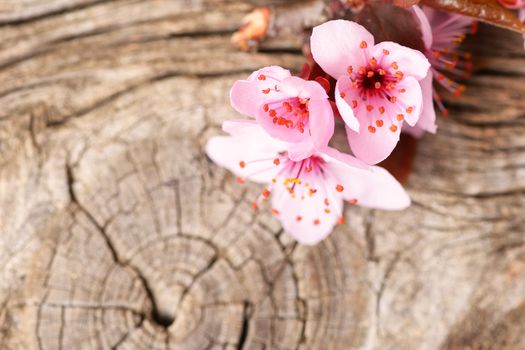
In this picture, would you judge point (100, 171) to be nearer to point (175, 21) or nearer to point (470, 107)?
point (175, 21)

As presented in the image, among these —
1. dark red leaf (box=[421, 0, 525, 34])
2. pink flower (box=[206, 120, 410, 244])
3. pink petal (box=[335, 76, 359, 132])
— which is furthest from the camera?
pink flower (box=[206, 120, 410, 244])

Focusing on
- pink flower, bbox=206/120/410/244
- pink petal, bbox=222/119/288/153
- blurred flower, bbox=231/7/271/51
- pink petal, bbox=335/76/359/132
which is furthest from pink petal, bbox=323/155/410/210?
blurred flower, bbox=231/7/271/51

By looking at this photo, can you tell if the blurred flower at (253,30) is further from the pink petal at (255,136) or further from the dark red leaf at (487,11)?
the dark red leaf at (487,11)

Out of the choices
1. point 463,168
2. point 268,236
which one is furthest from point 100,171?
point 463,168

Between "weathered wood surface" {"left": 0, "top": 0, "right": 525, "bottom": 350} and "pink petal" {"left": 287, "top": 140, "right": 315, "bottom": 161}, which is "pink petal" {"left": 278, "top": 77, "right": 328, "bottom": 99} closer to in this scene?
"pink petal" {"left": 287, "top": 140, "right": 315, "bottom": 161}

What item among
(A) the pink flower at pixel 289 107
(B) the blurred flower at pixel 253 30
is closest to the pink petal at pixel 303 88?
(A) the pink flower at pixel 289 107

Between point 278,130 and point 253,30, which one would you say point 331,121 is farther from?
point 253,30

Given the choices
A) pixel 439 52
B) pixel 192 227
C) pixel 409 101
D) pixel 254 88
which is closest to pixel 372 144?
pixel 409 101
